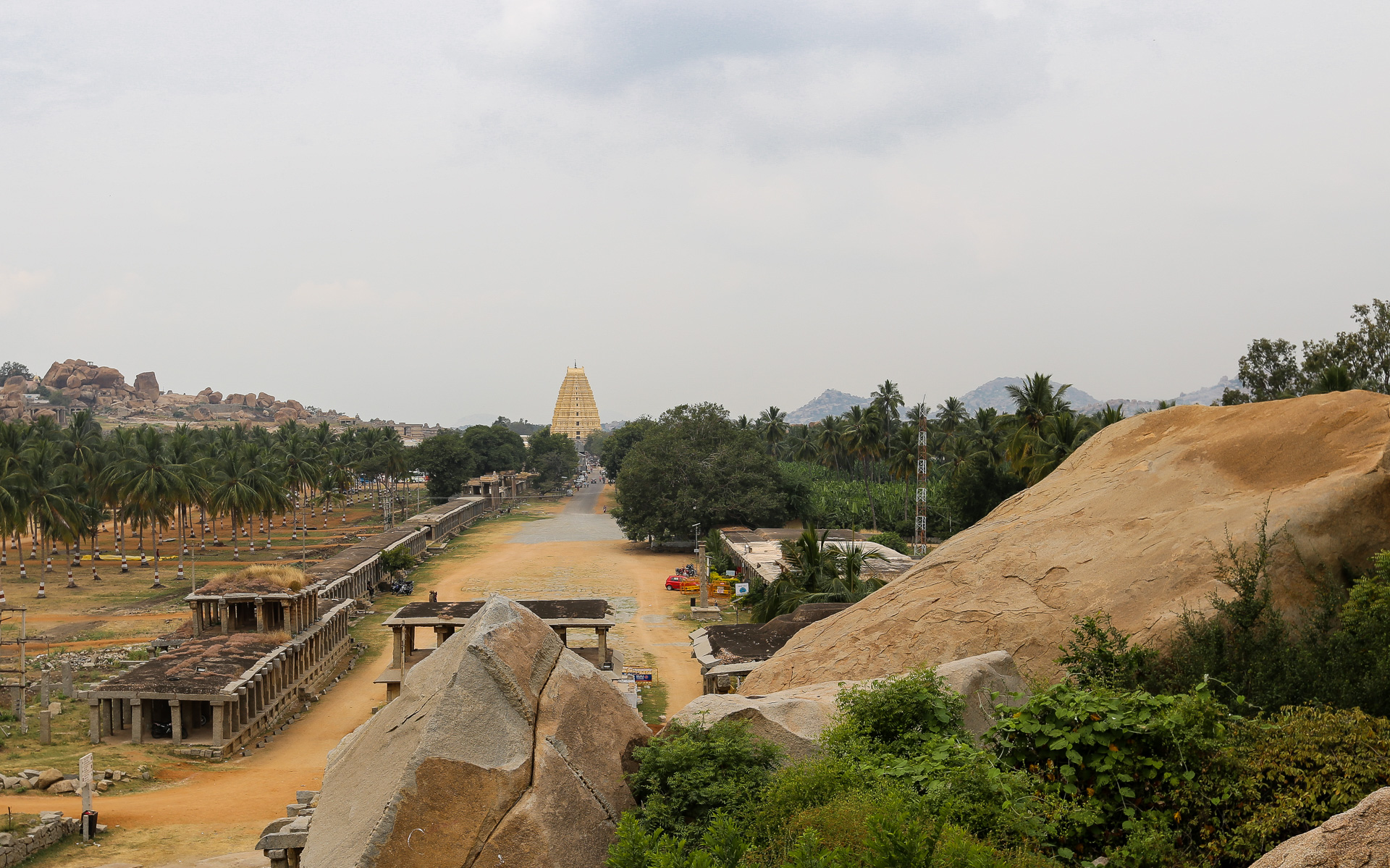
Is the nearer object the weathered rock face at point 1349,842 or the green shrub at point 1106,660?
the weathered rock face at point 1349,842

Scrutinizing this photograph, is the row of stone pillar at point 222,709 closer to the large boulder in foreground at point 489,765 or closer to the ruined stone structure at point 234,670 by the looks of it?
the ruined stone structure at point 234,670

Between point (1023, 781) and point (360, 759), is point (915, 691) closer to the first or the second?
point (1023, 781)

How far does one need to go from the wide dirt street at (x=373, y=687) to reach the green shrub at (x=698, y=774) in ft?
50.8

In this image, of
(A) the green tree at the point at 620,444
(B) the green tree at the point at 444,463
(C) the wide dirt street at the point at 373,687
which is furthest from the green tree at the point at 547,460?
(C) the wide dirt street at the point at 373,687

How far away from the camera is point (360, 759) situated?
10648mm

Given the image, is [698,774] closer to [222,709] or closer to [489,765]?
[489,765]

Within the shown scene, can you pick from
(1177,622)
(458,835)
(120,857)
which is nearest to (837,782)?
(458,835)

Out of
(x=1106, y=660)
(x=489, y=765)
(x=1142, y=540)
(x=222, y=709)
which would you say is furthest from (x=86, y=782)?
(x=1142, y=540)

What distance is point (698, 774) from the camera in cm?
954

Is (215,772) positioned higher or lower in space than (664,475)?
lower

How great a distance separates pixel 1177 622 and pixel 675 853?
964 cm

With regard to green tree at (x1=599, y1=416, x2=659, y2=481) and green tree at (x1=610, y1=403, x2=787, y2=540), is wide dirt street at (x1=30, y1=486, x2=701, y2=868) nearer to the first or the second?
green tree at (x1=610, y1=403, x2=787, y2=540)

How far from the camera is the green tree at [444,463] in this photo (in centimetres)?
11088

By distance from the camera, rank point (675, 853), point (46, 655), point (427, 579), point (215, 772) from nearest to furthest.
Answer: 1. point (675, 853)
2. point (215, 772)
3. point (46, 655)
4. point (427, 579)
